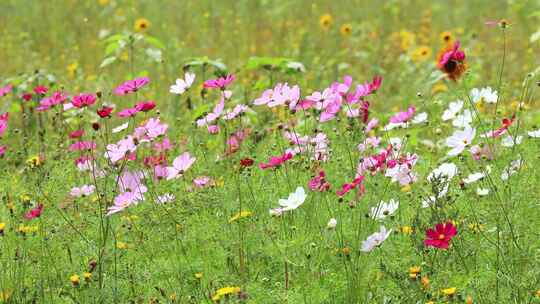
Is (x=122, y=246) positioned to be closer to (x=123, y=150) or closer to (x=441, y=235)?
(x=123, y=150)

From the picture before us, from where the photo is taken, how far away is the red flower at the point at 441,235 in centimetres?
193

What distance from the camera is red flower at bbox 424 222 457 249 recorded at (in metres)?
1.93

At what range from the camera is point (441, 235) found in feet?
6.43

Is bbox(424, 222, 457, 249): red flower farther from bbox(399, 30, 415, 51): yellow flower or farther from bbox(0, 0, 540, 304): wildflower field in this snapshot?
bbox(399, 30, 415, 51): yellow flower

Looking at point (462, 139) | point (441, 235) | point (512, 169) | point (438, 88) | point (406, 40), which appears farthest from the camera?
point (406, 40)

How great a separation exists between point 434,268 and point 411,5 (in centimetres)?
524

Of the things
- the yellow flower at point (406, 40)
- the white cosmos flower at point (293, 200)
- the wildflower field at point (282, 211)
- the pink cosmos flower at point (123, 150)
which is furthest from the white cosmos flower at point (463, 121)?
the yellow flower at point (406, 40)

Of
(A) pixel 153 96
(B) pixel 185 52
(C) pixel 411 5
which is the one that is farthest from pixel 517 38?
(A) pixel 153 96

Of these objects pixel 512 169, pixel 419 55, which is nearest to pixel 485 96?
pixel 512 169

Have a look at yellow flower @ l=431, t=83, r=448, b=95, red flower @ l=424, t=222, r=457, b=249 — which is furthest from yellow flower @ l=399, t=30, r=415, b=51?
red flower @ l=424, t=222, r=457, b=249

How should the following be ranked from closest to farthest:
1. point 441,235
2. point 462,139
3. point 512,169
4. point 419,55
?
point 441,235
point 462,139
point 512,169
point 419,55

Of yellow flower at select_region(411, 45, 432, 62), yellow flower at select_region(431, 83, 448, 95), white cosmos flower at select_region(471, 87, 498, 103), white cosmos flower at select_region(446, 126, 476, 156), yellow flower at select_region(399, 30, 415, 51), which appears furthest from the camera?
yellow flower at select_region(399, 30, 415, 51)

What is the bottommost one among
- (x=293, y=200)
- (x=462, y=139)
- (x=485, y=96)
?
(x=293, y=200)

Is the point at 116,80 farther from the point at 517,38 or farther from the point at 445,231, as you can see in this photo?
the point at 445,231
